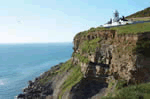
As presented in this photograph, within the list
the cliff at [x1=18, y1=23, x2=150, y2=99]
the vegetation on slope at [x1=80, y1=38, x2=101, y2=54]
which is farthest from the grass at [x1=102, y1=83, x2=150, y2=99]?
the vegetation on slope at [x1=80, y1=38, x2=101, y2=54]

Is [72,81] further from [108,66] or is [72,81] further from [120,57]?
[120,57]

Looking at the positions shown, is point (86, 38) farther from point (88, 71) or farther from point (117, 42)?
point (117, 42)

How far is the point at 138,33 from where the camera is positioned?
21.3 meters

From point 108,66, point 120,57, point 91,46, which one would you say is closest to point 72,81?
point 91,46

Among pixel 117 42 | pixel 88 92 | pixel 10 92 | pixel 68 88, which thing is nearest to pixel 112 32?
pixel 117 42

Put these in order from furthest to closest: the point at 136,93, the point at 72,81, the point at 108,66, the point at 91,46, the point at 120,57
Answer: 1. the point at 72,81
2. the point at 91,46
3. the point at 108,66
4. the point at 120,57
5. the point at 136,93

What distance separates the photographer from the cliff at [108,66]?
21141 mm

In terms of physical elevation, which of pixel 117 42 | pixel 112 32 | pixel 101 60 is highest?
pixel 112 32

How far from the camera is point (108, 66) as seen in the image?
1035 inches

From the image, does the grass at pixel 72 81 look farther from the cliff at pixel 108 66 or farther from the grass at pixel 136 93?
the grass at pixel 136 93

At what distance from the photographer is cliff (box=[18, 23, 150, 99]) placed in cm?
2114

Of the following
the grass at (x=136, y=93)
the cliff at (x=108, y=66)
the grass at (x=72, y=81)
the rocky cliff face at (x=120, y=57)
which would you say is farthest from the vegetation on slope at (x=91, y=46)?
the grass at (x=136, y=93)

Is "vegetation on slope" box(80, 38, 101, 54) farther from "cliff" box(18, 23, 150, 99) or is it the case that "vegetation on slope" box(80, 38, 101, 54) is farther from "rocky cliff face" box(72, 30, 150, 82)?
"rocky cliff face" box(72, 30, 150, 82)

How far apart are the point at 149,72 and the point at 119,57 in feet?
15.5
